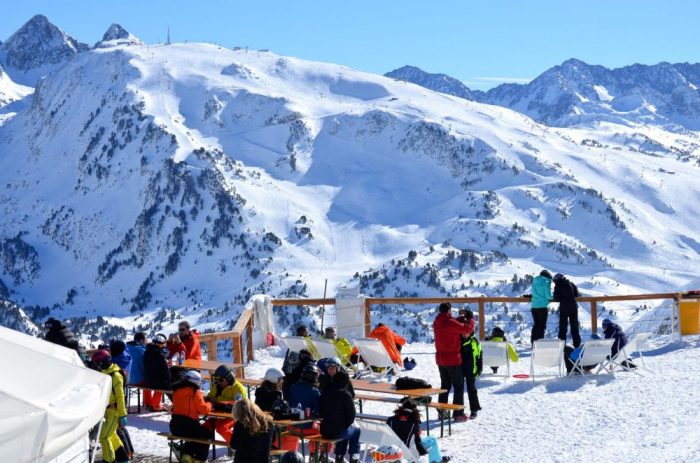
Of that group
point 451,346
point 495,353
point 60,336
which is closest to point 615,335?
point 495,353

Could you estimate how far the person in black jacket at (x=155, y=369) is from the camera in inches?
505

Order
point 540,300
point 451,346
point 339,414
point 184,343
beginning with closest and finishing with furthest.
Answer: point 339,414, point 451,346, point 184,343, point 540,300

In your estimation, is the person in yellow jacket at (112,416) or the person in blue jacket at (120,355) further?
the person in blue jacket at (120,355)

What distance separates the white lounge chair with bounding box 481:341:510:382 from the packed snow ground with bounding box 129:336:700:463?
0.28 meters

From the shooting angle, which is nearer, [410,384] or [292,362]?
[292,362]

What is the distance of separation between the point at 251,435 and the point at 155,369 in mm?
5006

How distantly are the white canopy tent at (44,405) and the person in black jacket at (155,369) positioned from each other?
4.92 metres

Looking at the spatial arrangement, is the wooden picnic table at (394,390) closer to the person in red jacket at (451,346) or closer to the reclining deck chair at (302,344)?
the person in red jacket at (451,346)

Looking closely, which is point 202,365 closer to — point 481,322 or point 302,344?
point 302,344

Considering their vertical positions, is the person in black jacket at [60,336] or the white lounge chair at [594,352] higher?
the person in black jacket at [60,336]

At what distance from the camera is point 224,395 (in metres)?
10.6

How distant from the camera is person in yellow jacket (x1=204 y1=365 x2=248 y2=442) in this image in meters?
10.3

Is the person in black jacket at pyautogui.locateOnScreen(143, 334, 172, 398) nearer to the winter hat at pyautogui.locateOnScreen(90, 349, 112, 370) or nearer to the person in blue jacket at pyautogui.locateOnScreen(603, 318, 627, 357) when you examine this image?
the winter hat at pyautogui.locateOnScreen(90, 349, 112, 370)

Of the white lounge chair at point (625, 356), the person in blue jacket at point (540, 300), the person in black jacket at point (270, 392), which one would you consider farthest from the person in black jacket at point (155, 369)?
the person in blue jacket at point (540, 300)
